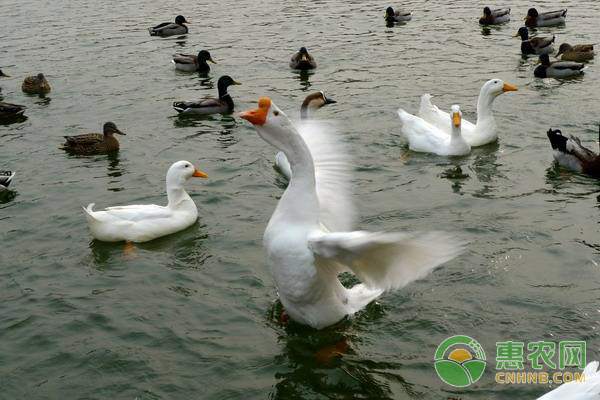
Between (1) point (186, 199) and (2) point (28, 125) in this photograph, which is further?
(2) point (28, 125)

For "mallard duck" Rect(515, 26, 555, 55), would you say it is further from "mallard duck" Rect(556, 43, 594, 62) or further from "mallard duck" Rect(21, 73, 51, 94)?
"mallard duck" Rect(21, 73, 51, 94)

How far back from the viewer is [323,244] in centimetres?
626

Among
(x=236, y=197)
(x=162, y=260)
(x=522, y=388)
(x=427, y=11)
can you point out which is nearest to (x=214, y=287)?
(x=162, y=260)

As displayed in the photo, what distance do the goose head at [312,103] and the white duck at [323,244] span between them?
5.64m

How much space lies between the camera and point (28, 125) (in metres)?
15.2

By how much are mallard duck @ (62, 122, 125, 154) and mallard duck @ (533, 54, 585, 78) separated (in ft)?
29.8

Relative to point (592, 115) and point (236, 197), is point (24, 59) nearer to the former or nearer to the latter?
point (236, 197)

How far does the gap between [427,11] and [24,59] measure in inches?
479

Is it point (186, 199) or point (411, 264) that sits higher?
point (411, 264)

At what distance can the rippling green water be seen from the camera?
7152 mm

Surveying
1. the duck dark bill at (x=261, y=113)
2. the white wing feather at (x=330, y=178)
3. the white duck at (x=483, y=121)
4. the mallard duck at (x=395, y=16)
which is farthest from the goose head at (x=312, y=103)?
the mallard duck at (x=395, y=16)

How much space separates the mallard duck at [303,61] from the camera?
1778cm

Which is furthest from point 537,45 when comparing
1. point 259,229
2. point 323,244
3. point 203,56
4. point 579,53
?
point 323,244

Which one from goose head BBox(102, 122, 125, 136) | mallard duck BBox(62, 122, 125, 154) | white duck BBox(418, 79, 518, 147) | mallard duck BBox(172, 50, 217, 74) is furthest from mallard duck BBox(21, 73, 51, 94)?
white duck BBox(418, 79, 518, 147)
